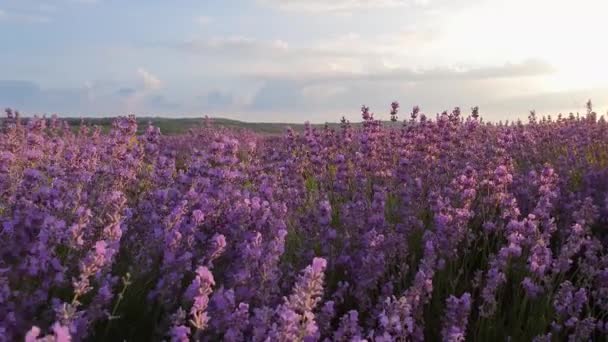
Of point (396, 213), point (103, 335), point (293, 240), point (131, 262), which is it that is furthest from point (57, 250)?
point (396, 213)

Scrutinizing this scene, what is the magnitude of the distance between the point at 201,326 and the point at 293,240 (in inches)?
95.8

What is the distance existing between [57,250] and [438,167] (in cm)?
302

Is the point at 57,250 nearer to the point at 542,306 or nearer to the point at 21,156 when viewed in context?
the point at 542,306

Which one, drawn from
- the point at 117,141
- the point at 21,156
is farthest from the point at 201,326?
the point at 21,156

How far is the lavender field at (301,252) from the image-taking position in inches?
96.1

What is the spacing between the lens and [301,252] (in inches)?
143

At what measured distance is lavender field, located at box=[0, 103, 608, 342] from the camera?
244 centimetres

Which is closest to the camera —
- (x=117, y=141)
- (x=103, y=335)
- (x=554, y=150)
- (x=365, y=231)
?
(x=103, y=335)

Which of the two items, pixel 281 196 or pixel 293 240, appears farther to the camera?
pixel 281 196

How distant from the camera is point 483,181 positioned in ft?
14.5

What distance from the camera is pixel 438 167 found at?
5426 mm

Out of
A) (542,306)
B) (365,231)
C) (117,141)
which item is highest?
(117,141)

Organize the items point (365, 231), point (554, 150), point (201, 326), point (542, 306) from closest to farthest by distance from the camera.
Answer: point (201, 326), point (542, 306), point (365, 231), point (554, 150)

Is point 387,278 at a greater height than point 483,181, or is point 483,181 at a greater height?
point 483,181
